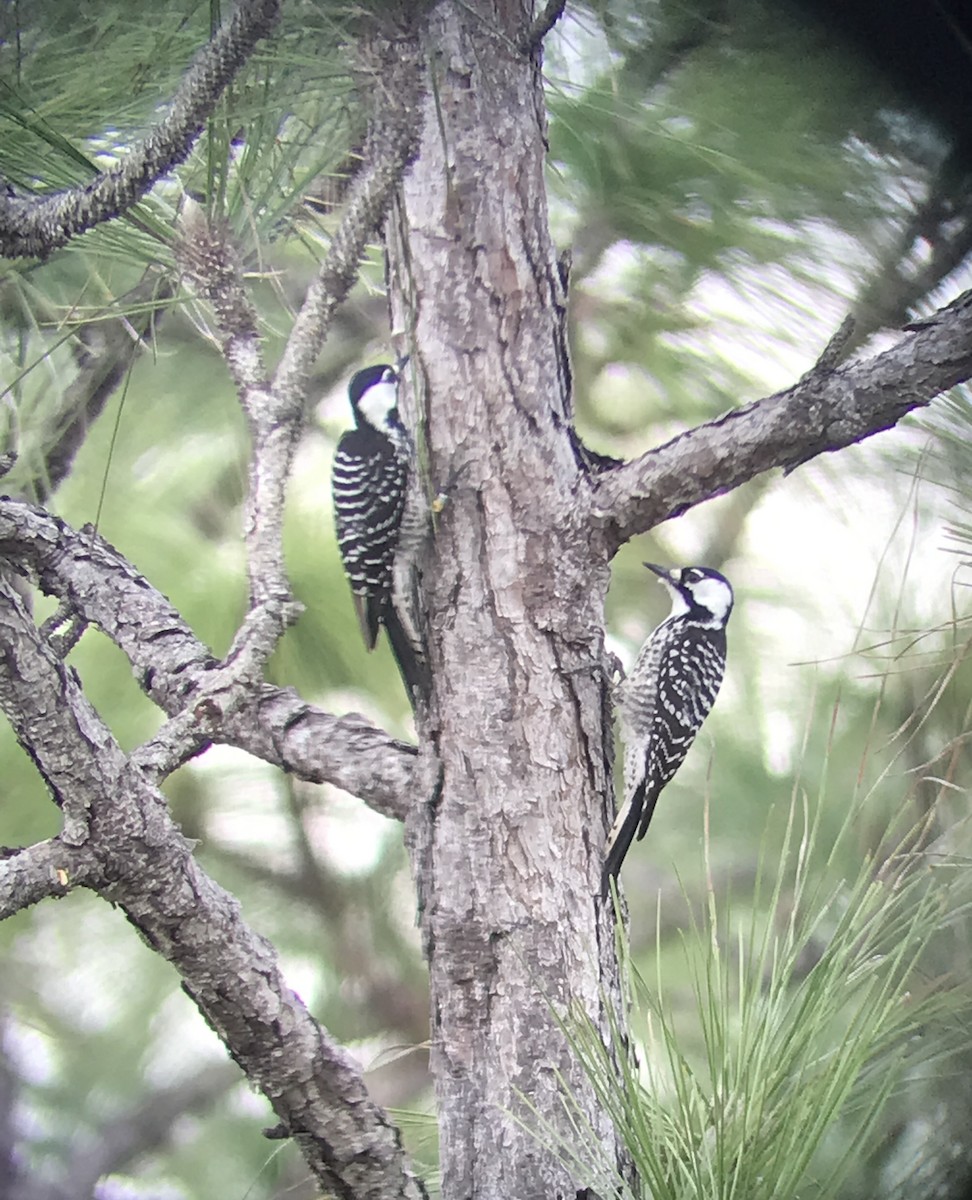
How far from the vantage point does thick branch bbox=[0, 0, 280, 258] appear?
520mm

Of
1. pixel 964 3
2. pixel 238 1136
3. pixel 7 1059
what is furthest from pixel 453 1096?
pixel 964 3

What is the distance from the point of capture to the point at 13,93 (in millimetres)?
584

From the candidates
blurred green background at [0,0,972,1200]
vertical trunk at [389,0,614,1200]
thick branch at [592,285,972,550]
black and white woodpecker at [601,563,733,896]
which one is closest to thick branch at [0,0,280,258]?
blurred green background at [0,0,972,1200]

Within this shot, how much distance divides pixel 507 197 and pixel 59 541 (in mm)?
400

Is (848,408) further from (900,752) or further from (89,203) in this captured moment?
(89,203)

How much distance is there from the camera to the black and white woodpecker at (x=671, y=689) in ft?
2.58

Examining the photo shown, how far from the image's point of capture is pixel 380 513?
79cm

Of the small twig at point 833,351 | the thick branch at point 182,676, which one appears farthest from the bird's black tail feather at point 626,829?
the small twig at point 833,351

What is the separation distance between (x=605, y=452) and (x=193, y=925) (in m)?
0.48

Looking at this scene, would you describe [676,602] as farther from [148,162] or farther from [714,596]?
[148,162]

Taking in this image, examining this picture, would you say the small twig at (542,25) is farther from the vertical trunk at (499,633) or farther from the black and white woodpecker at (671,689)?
the black and white woodpecker at (671,689)

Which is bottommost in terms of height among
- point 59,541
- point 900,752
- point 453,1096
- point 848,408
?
point 453,1096

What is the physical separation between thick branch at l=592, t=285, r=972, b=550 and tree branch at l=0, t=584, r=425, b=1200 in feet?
1.12

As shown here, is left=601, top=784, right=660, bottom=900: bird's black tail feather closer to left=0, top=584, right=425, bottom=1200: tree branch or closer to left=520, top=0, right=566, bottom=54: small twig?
left=0, top=584, right=425, bottom=1200: tree branch
